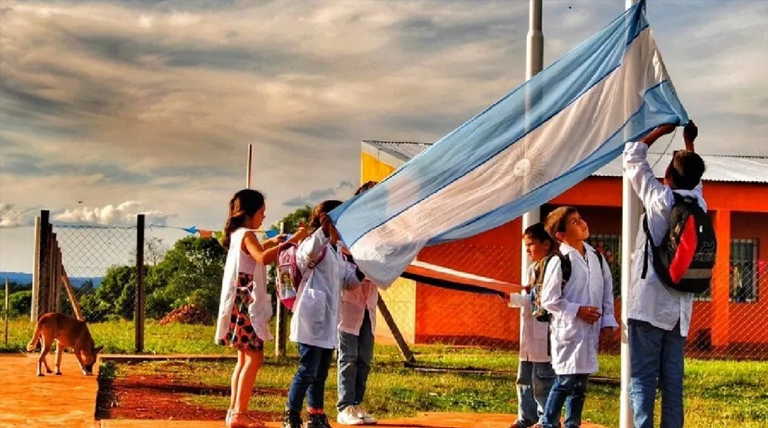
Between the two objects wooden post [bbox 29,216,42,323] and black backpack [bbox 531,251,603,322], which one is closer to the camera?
black backpack [bbox 531,251,603,322]

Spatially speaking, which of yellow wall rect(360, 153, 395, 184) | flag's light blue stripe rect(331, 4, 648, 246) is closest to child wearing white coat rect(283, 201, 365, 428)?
flag's light blue stripe rect(331, 4, 648, 246)

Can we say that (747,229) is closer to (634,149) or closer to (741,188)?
(741,188)

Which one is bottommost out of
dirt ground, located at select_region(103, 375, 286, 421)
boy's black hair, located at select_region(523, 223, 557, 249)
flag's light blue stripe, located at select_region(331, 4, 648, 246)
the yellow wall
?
dirt ground, located at select_region(103, 375, 286, 421)

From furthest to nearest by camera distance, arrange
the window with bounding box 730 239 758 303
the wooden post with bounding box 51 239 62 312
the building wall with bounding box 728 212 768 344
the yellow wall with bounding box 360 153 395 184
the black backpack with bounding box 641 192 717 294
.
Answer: the window with bounding box 730 239 758 303
the yellow wall with bounding box 360 153 395 184
the building wall with bounding box 728 212 768 344
the wooden post with bounding box 51 239 62 312
the black backpack with bounding box 641 192 717 294

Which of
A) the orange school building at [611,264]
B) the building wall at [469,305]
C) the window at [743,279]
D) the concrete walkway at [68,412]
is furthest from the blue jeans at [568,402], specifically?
the window at [743,279]

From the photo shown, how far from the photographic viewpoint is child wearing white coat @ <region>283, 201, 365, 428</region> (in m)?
7.26

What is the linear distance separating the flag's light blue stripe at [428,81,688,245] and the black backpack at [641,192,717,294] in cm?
64

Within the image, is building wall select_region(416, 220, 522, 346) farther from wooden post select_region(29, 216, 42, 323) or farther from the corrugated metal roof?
wooden post select_region(29, 216, 42, 323)

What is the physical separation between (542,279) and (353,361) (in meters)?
1.79

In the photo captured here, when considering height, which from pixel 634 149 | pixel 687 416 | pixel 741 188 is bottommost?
pixel 687 416

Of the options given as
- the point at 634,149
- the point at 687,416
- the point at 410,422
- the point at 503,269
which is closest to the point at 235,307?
the point at 410,422

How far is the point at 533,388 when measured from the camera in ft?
25.3

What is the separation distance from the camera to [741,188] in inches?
822

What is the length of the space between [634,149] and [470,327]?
13.6 metres
